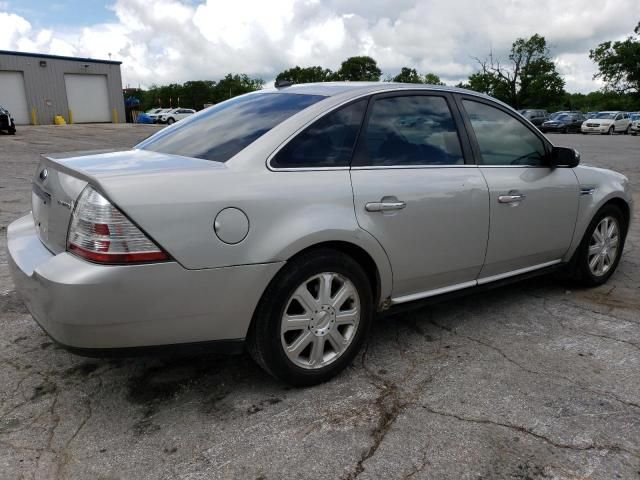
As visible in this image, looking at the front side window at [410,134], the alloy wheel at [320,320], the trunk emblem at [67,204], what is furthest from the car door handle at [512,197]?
the trunk emblem at [67,204]

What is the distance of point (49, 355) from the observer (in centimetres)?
308

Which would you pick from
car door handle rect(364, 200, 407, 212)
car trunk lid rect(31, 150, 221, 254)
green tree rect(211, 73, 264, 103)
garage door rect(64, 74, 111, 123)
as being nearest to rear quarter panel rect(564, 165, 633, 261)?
car door handle rect(364, 200, 407, 212)

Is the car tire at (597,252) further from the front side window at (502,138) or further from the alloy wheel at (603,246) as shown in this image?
the front side window at (502,138)

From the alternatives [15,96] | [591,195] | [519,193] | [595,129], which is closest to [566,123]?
[595,129]

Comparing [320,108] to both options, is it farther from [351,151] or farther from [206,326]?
[206,326]

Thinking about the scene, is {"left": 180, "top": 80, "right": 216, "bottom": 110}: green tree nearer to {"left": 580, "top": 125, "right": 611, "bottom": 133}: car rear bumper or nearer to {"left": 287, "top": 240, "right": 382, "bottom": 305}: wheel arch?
{"left": 580, "top": 125, "right": 611, "bottom": 133}: car rear bumper

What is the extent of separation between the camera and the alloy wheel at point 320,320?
263 cm

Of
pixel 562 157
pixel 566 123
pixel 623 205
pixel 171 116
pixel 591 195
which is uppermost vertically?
pixel 562 157

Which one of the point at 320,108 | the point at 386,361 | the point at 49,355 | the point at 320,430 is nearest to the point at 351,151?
the point at 320,108

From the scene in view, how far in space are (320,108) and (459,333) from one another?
1685 mm

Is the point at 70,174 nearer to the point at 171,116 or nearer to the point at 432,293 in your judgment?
the point at 432,293

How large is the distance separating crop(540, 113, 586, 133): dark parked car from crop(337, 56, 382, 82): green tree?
5374 cm

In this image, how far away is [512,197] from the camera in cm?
346

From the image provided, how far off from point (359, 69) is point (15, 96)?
208 feet
